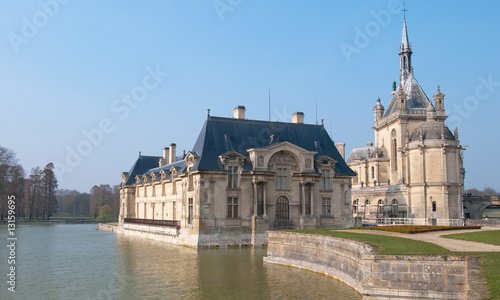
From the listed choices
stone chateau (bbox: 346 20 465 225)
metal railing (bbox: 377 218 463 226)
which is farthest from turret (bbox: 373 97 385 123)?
metal railing (bbox: 377 218 463 226)

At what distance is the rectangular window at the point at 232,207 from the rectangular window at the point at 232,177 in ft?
3.63

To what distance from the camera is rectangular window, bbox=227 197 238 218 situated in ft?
128

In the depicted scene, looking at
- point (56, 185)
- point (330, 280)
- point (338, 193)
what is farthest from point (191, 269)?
point (56, 185)

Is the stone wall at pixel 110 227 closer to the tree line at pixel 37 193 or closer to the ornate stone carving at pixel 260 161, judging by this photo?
the tree line at pixel 37 193

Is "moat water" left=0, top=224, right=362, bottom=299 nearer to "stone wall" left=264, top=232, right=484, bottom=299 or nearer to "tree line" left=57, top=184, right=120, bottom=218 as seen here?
"stone wall" left=264, top=232, right=484, bottom=299

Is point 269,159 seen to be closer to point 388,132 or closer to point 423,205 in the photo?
→ point 423,205

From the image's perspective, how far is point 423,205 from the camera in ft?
172

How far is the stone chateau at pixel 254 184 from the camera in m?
38.4

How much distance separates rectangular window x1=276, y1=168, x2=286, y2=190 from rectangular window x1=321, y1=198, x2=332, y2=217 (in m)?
4.41

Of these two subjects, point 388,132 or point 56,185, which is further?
point 56,185

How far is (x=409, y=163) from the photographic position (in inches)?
2153

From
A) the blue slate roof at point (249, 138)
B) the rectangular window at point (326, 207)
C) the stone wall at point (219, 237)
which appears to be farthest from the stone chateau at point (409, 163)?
the stone wall at point (219, 237)

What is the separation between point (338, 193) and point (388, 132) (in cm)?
2665

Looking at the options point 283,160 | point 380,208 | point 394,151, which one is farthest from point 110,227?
point 394,151
